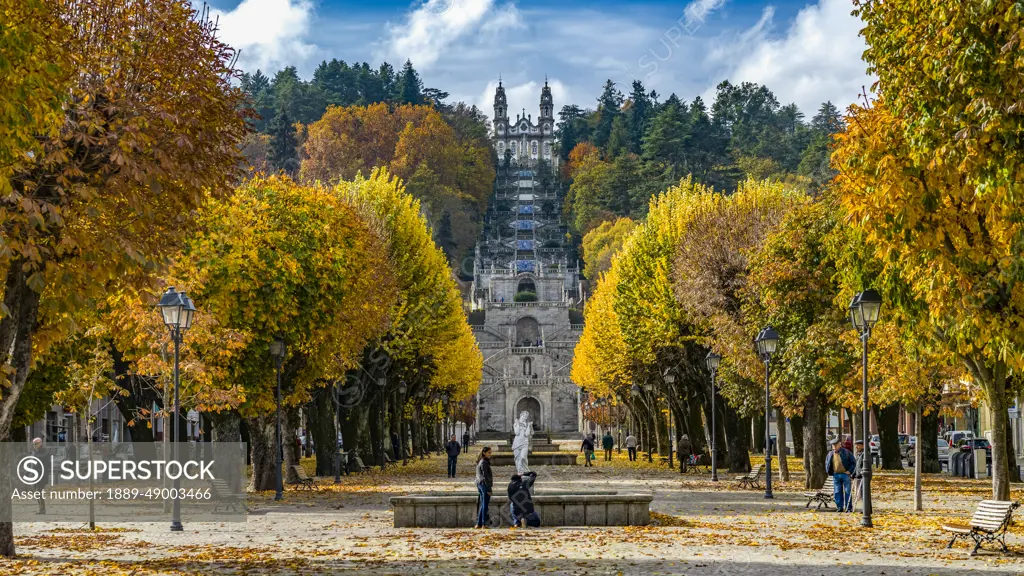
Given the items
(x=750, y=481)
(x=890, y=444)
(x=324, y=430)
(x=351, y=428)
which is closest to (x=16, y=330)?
(x=750, y=481)

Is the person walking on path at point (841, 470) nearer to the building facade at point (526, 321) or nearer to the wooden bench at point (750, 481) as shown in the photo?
the wooden bench at point (750, 481)

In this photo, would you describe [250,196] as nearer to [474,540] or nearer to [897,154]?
[474,540]

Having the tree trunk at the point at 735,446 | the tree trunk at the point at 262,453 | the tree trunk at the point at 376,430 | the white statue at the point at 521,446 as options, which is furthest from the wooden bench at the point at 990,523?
the tree trunk at the point at 376,430

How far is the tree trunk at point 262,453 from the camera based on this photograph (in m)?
36.3

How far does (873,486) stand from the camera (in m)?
36.7

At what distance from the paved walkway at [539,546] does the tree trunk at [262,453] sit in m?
6.04

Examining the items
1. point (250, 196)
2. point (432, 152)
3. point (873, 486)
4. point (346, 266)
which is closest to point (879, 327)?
point (873, 486)

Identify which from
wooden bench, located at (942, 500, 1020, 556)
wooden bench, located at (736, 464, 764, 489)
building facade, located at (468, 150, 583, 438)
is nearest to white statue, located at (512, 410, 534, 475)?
wooden bench, located at (942, 500, 1020, 556)

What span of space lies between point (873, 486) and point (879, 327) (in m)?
9.46

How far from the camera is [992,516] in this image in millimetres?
17812

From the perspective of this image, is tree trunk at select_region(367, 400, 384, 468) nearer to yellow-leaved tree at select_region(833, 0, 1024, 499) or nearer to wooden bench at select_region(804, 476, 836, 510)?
wooden bench at select_region(804, 476, 836, 510)

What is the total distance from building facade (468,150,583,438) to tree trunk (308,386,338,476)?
71966mm

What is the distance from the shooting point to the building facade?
128 metres

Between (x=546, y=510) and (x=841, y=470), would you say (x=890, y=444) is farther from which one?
(x=546, y=510)
